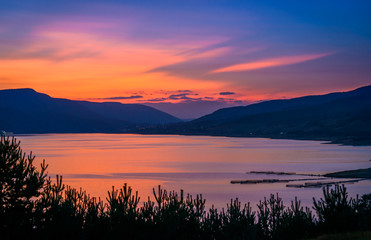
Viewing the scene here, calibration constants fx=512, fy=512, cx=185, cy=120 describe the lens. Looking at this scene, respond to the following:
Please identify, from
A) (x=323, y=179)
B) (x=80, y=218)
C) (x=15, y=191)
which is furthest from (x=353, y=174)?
(x=15, y=191)

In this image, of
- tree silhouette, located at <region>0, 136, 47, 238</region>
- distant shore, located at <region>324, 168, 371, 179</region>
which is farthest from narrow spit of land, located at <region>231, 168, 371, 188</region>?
tree silhouette, located at <region>0, 136, 47, 238</region>

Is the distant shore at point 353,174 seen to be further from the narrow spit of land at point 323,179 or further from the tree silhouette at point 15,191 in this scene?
the tree silhouette at point 15,191

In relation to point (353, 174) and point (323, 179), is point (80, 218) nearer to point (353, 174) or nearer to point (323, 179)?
point (323, 179)

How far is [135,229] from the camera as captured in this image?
790 inches

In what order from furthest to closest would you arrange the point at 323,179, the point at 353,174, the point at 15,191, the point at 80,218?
1. the point at 353,174
2. the point at 323,179
3. the point at 80,218
4. the point at 15,191

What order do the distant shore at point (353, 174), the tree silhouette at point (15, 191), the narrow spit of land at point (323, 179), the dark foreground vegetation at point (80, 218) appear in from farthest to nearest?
the distant shore at point (353, 174), the narrow spit of land at point (323, 179), the dark foreground vegetation at point (80, 218), the tree silhouette at point (15, 191)

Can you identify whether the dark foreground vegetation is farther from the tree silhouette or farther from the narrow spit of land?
the narrow spit of land

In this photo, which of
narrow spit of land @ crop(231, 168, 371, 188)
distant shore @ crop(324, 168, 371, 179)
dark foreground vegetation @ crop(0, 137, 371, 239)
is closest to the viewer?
dark foreground vegetation @ crop(0, 137, 371, 239)

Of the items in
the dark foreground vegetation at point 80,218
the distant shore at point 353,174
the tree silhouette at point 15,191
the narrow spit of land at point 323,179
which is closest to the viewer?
the tree silhouette at point 15,191

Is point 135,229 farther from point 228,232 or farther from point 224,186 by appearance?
point 224,186

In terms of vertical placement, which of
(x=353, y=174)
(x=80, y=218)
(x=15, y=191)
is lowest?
(x=80, y=218)

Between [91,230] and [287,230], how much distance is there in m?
8.66

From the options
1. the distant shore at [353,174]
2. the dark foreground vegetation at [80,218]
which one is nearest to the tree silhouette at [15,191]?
the dark foreground vegetation at [80,218]

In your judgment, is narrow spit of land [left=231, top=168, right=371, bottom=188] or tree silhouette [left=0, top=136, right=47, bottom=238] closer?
tree silhouette [left=0, top=136, right=47, bottom=238]
